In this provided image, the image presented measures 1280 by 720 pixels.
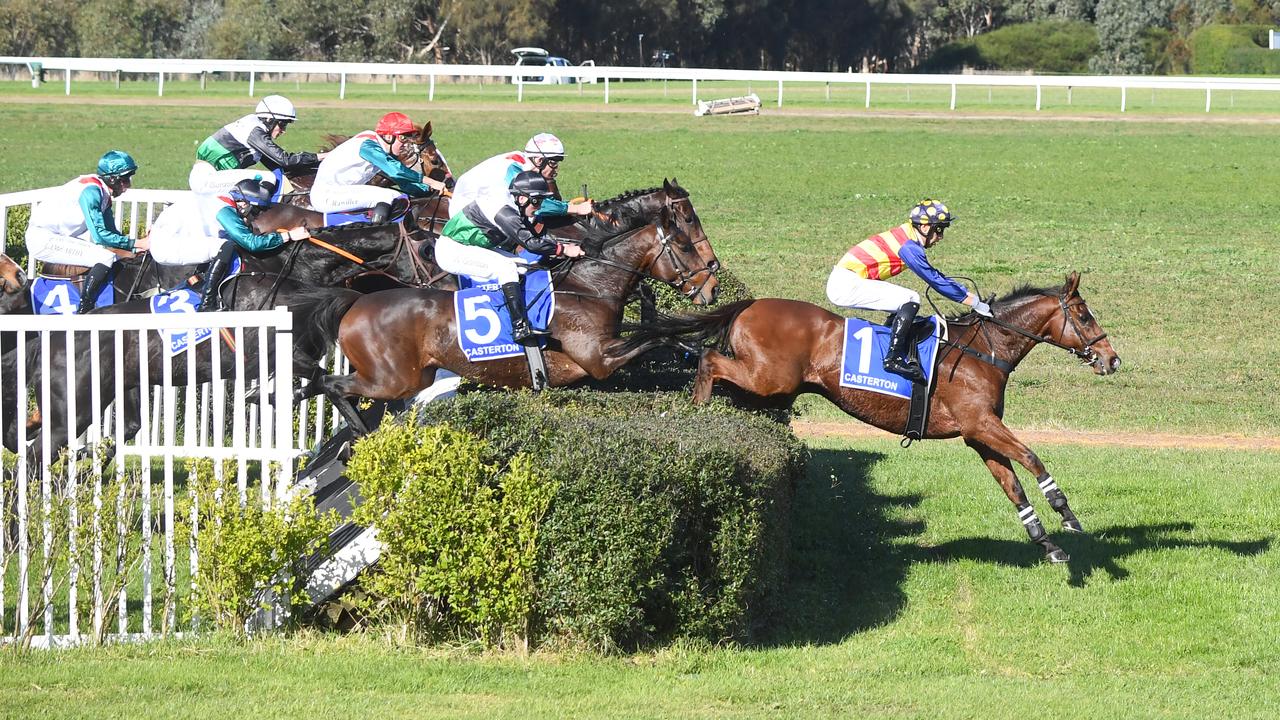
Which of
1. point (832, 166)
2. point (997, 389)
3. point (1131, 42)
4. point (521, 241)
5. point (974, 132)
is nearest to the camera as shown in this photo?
point (997, 389)

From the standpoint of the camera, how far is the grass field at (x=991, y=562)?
638cm

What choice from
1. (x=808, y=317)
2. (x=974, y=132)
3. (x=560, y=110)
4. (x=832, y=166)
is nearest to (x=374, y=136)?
(x=808, y=317)

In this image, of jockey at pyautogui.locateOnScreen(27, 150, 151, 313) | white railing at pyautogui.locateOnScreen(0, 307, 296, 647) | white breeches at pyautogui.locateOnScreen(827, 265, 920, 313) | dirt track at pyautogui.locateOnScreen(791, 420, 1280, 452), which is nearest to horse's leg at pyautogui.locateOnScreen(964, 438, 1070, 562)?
white breeches at pyautogui.locateOnScreen(827, 265, 920, 313)

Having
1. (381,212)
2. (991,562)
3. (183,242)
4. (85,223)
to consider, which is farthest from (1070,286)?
(85,223)

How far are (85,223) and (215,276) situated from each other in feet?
5.39

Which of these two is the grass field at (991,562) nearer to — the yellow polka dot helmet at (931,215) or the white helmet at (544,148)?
the yellow polka dot helmet at (931,215)

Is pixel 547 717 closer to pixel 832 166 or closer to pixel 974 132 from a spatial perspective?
pixel 832 166

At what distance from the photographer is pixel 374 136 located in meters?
11.7

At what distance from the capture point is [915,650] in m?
7.29

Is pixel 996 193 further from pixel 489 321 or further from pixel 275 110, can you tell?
pixel 489 321

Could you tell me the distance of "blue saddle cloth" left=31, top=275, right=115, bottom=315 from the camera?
9883 millimetres

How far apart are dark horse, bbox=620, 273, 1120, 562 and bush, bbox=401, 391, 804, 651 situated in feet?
Answer: 4.83

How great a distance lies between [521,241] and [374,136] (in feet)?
9.21

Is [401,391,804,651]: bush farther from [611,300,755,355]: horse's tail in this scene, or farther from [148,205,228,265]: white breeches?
[148,205,228,265]: white breeches
